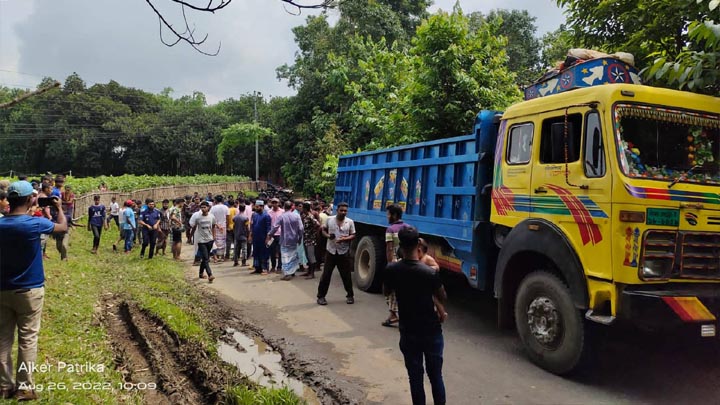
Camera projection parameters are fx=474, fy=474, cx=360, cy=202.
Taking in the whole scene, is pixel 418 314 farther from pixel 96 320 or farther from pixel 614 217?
pixel 96 320

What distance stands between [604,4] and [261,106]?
44.7 meters

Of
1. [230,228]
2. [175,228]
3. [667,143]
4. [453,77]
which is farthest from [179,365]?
[453,77]

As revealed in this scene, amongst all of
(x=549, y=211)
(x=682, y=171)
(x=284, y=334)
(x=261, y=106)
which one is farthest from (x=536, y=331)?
(x=261, y=106)

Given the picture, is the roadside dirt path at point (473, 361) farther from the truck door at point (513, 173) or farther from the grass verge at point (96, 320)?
the truck door at point (513, 173)

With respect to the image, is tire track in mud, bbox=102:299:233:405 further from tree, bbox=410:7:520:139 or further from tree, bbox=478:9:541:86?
tree, bbox=478:9:541:86

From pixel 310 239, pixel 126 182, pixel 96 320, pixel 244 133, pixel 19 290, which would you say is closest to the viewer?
pixel 19 290

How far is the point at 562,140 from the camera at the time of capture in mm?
4648

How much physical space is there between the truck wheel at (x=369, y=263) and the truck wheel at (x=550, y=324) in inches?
140

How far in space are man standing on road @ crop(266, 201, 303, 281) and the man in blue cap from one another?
6064mm

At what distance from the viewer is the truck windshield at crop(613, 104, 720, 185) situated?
4250mm

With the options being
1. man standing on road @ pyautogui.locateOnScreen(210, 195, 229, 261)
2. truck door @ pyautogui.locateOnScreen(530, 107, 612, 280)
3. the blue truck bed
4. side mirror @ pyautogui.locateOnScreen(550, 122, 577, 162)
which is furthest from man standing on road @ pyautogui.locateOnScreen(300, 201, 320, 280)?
side mirror @ pyautogui.locateOnScreen(550, 122, 577, 162)

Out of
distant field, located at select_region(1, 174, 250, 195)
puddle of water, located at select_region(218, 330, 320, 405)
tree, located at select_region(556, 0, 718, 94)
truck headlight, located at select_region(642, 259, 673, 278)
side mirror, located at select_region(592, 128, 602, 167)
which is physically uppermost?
tree, located at select_region(556, 0, 718, 94)

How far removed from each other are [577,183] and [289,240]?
21.3ft

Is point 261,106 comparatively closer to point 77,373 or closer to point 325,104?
point 325,104
